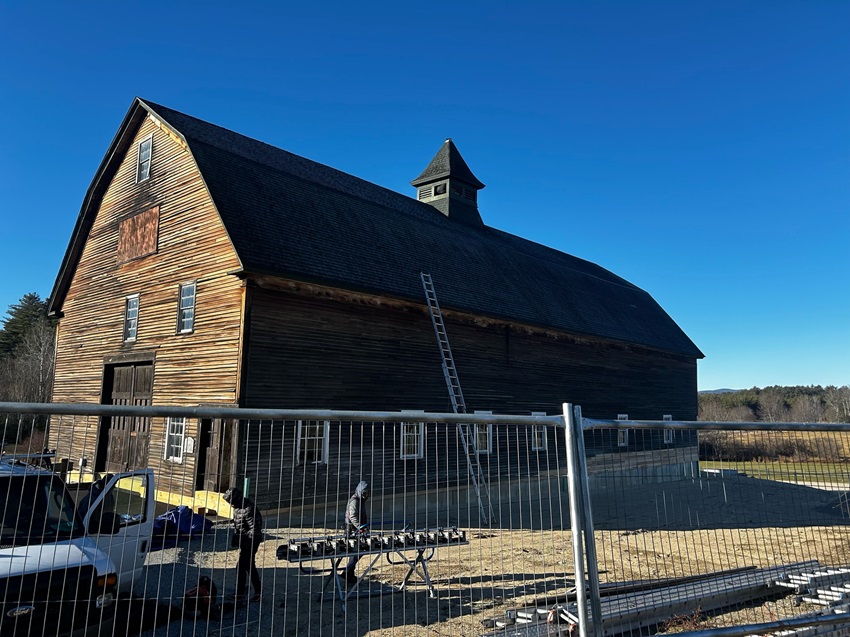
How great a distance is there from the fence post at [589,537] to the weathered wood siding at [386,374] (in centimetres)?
471

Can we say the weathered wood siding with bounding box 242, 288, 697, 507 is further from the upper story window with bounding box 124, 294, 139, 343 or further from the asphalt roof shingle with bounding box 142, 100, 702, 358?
the upper story window with bounding box 124, 294, 139, 343

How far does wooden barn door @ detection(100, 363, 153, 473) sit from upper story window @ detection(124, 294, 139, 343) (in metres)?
0.99

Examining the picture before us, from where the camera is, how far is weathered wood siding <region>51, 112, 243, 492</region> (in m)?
14.4

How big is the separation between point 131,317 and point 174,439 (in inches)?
198

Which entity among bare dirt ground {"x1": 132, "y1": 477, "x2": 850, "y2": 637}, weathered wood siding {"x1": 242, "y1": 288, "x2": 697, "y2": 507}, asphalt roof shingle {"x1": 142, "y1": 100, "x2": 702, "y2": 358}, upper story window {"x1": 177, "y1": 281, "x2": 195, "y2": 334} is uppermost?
asphalt roof shingle {"x1": 142, "y1": 100, "x2": 702, "y2": 358}

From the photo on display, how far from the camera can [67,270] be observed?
2061cm

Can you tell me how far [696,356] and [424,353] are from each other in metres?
21.6

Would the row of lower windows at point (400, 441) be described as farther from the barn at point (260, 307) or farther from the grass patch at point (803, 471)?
the grass patch at point (803, 471)

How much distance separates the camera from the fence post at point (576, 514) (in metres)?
4.12

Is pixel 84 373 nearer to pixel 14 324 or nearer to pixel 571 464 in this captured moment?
pixel 571 464

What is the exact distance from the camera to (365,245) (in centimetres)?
1777

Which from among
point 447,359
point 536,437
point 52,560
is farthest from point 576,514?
point 447,359

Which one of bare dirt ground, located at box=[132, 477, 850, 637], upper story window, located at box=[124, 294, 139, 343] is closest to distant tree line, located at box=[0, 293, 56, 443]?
upper story window, located at box=[124, 294, 139, 343]

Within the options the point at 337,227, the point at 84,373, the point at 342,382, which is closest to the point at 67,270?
the point at 84,373
